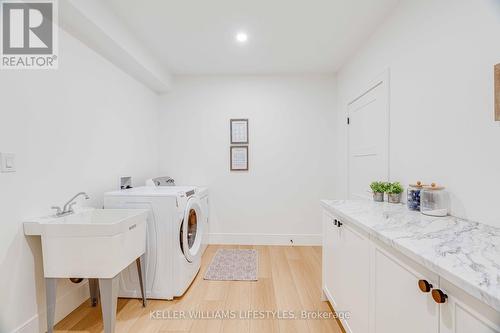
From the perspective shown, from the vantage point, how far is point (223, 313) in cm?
173

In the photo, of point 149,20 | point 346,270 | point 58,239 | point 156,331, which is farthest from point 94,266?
point 149,20

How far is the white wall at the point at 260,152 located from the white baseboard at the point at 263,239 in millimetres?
14

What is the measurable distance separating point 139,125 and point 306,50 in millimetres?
2183

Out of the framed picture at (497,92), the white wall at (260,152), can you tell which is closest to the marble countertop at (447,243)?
the framed picture at (497,92)

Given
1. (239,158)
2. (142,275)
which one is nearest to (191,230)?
(142,275)

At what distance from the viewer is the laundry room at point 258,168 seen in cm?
107

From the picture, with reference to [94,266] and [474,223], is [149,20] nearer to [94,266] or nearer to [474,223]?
[94,266]

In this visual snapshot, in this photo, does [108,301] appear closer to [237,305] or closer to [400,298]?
[237,305]

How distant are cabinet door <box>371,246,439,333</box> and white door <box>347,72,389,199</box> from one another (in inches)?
43.0

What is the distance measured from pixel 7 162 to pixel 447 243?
2.26m

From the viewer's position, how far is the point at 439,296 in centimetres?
67

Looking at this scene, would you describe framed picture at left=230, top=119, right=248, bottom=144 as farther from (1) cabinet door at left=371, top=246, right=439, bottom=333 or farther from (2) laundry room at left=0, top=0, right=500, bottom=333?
(1) cabinet door at left=371, top=246, right=439, bottom=333

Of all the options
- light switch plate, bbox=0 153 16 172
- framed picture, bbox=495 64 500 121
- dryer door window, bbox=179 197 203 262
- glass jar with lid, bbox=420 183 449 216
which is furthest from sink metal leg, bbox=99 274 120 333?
framed picture, bbox=495 64 500 121

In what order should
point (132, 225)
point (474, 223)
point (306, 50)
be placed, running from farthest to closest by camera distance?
point (306, 50) < point (132, 225) < point (474, 223)
